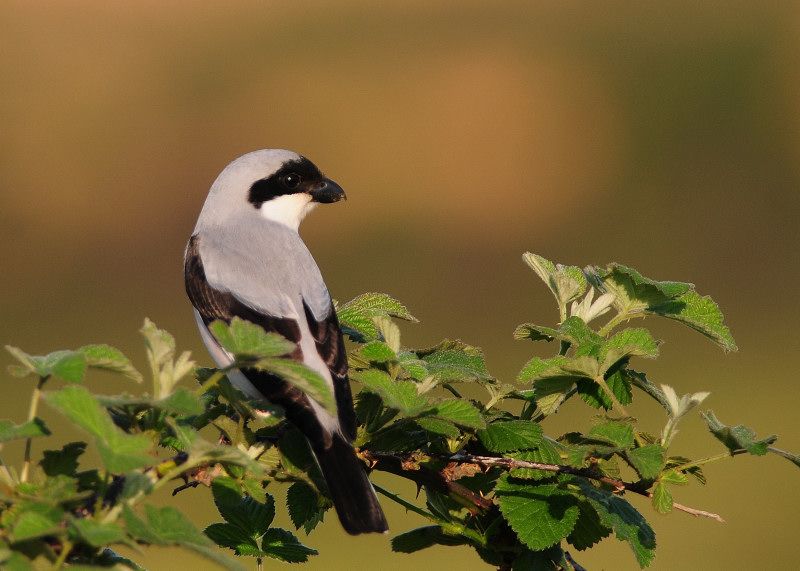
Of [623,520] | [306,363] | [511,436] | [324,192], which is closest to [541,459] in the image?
[511,436]

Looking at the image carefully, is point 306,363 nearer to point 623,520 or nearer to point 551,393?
point 551,393

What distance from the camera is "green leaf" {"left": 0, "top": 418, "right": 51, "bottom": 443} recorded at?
57.7 inches

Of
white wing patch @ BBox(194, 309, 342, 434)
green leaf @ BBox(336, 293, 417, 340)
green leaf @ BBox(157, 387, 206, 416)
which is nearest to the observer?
green leaf @ BBox(157, 387, 206, 416)

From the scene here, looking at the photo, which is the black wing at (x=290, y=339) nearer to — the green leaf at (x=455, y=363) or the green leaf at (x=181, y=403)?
the green leaf at (x=455, y=363)

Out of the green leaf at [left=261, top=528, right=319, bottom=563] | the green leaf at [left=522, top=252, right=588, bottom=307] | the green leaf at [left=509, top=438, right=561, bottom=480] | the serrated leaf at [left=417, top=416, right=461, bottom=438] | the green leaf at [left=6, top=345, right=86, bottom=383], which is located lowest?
the green leaf at [left=261, top=528, right=319, bottom=563]

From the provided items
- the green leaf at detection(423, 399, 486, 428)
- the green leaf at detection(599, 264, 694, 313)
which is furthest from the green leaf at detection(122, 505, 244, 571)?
the green leaf at detection(599, 264, 694, 313)

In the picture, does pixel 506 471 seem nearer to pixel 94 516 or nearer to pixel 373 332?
pixel 373 332

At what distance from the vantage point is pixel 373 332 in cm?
247

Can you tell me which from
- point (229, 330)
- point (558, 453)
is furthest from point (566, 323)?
point (229, 330)

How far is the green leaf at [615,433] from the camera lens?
1.88m

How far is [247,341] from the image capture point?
1548 millimetres

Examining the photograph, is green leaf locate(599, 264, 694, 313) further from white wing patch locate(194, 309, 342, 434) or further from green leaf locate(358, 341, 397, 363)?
→ white wing patch locate(194, 309, 342, 434)

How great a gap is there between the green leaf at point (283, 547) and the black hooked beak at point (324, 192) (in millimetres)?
2287

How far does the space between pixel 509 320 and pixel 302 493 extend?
9408mm
